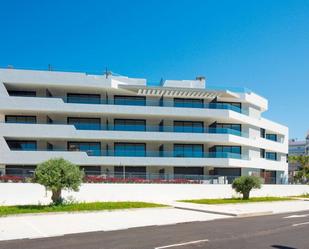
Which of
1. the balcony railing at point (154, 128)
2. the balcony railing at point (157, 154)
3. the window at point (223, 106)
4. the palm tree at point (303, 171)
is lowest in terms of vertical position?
the palm tree at point (303, 171)

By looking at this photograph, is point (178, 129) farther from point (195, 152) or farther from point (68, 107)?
point (68, 107)

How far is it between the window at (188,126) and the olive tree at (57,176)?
24.0 m

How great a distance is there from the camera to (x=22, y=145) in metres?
43.8

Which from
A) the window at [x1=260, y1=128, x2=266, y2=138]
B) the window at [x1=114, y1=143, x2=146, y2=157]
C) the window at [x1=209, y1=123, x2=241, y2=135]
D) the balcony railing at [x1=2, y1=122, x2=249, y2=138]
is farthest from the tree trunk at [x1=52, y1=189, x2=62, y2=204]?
the window at [x1=260, y1=128, x2=266, y2=138]

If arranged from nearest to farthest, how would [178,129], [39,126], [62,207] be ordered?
[62,207] < [39,126] < [178,129]

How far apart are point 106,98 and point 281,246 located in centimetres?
3670

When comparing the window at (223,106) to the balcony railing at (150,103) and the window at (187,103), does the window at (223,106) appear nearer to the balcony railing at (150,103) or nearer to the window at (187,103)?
the balcony railing at (150,103)

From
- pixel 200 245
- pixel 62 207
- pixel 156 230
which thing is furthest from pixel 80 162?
pixel 200 245

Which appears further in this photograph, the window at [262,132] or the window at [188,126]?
the window at [262,132]

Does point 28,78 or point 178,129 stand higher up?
point 28,78

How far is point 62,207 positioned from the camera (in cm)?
2152

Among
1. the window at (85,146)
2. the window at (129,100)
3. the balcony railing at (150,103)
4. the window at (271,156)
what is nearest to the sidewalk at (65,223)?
the window at (85,146)

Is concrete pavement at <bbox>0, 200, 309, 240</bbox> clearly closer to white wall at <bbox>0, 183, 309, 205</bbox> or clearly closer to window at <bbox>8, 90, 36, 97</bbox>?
white wall at <bbox>0, 183, 309, 205</bbox>

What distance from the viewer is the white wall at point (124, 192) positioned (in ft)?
93.5
